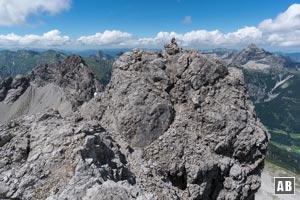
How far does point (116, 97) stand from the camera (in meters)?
43.0

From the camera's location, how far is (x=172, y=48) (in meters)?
49.5

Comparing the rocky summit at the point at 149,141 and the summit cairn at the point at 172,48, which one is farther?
the summit cairn at the point at 172,48

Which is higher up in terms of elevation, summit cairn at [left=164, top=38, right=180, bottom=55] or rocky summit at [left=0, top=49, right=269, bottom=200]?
summit cairn at [left=164, top=38, right=180, bottom=55]

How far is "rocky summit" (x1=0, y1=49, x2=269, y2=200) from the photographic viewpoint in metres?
25.5

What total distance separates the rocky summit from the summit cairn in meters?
0.75

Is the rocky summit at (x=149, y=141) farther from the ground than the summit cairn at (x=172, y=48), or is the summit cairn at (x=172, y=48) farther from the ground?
the summit cairn at (x=172, y=48)

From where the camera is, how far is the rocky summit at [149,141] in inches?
1003

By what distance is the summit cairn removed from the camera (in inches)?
1937

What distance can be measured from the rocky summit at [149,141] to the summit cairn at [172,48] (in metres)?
0.75

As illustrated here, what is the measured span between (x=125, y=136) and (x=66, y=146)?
1205 centimetres

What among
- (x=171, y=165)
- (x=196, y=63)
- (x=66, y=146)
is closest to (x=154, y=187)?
(x=171, y=165)

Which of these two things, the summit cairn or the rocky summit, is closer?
the rocky summit

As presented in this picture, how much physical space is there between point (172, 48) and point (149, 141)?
16192 millimetres

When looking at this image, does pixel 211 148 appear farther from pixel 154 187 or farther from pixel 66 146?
pixel 66 146
